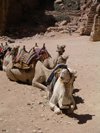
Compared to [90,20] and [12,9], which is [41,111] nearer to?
[90,20]

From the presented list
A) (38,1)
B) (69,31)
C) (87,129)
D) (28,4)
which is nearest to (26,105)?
(87,129)

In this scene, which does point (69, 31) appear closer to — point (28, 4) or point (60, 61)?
point (28, 4)

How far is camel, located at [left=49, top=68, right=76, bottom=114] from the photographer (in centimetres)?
382

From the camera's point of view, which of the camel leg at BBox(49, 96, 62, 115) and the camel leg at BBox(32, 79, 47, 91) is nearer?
the camel leg at BBox(49, 96, 62, 115)

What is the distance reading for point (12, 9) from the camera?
28406mm

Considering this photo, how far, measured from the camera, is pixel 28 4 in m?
33.4

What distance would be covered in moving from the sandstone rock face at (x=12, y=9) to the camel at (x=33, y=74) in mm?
19070

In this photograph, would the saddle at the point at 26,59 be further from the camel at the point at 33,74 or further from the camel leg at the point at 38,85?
the camel leg at the point at 38,85

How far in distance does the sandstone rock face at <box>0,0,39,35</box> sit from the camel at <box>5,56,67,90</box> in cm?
1907

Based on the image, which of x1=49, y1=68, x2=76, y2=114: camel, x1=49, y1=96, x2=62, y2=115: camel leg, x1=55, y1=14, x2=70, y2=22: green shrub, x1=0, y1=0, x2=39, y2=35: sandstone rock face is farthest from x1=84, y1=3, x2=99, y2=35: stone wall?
x1=49, y1=96, x2=62, y2=115: camel leg

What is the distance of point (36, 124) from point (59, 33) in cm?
2104

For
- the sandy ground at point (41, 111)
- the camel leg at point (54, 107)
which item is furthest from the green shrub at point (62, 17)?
the camel leg at point (54, 107)

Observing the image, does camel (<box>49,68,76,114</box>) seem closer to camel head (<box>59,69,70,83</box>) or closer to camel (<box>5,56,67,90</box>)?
camel head (<box>59,69,70,83</box>)

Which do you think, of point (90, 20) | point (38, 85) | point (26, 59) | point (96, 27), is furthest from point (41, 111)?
point (90, 20)
